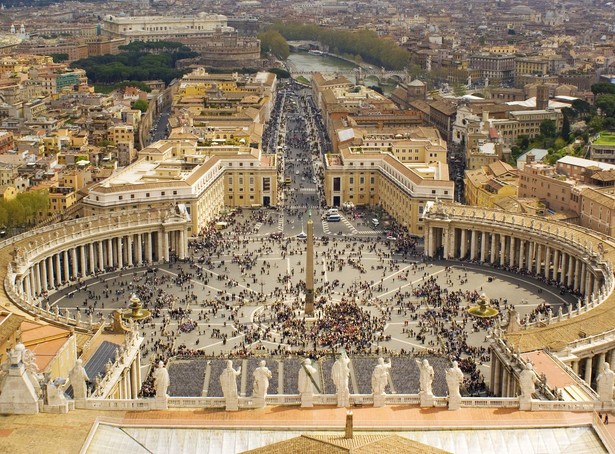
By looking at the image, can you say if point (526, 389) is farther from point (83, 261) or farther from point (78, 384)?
point (83, 261)

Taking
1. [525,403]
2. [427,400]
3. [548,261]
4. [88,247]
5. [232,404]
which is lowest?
[548,261]

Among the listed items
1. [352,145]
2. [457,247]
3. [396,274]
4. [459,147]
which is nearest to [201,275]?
[396,274]

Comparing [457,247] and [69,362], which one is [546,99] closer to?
[457,247]

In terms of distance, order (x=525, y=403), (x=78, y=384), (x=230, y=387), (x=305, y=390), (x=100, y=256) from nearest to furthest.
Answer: (x=230, y=387)
(x=78, y=384)
(x=305, y=390)
(x=525, y=403)
(x=100, y=256)

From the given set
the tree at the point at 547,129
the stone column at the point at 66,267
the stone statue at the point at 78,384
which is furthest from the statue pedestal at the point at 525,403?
the tree at the point at 547,129

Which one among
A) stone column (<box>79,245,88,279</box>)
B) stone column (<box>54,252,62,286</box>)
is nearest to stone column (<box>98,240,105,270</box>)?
stone column (<box>79,245,88,279</box>)

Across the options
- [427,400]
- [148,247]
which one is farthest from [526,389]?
[148,247]
